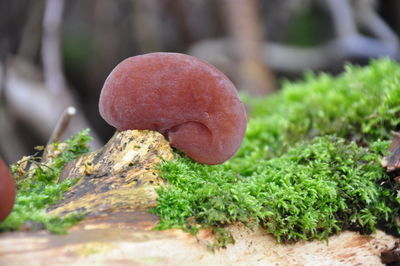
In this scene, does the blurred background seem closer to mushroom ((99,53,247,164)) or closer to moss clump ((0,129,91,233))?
moss clump ((0,129,91,233))

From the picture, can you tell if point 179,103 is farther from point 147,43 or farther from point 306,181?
point 147,43

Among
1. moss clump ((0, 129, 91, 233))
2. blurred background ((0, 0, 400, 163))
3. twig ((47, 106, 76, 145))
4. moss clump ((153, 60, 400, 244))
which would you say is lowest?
moss clump ((153, 60, 400, 244))

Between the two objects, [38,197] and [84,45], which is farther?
[84,45]

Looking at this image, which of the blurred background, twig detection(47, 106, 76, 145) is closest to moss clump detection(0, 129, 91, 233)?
twig detection(47, 106, 76, 145)

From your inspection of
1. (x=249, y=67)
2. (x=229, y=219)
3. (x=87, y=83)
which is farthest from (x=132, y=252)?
(x=87, y=83)

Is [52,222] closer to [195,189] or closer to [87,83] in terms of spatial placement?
[195,189]
